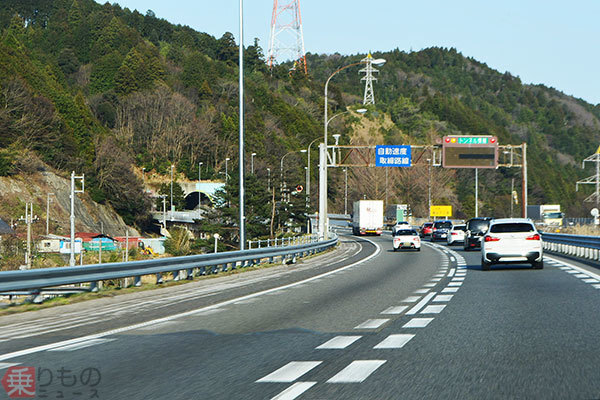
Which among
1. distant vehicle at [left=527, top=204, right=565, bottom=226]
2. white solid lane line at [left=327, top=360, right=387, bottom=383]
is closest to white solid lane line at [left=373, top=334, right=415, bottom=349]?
white solid lane line at [left=327, top=360, right=387, bottom=383]

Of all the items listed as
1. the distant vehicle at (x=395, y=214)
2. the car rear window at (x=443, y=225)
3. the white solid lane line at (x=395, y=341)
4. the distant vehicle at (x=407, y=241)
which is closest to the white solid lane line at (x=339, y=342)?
the white solid lane line at (x=395, y=341)

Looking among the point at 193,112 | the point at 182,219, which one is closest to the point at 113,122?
the point at 193,112

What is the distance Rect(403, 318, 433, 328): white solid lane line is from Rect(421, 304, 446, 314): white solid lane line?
3.42 feet

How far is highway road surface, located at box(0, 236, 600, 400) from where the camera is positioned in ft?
22.7

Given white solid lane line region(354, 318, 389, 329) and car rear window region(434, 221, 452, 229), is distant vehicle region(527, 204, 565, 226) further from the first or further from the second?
white solid lane line region(354, 318, 389, 329)

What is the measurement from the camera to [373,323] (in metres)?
11.6

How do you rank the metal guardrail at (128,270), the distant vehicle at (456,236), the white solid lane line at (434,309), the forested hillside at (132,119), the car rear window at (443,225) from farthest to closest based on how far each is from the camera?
the forested hillside at (132,119) → the car rear window at (443,225) → the distant vehicle at (456,236) → the metal guardrail at (128,270) → the white solid lane line at (434,309)

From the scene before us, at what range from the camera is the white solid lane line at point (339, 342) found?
30.5 feet

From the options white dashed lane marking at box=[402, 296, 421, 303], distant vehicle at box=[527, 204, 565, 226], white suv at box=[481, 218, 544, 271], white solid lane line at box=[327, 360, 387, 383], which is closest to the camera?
white solid lane line at box=[327, 360, 387, 383]

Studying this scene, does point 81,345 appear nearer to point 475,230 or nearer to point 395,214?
point 475,230

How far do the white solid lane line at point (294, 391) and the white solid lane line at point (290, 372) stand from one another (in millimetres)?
200

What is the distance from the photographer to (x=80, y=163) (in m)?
96.8

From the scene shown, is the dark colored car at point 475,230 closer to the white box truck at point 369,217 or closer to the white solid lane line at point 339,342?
the white solid lane line at point 339,342

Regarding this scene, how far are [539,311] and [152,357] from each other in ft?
21.9
